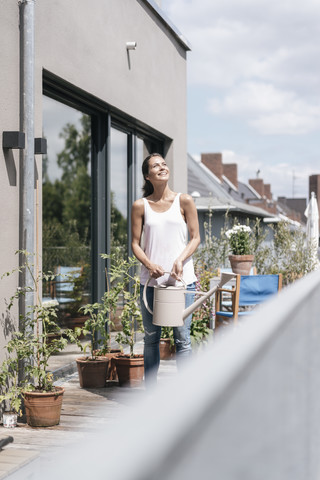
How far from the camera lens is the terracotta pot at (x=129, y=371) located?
5410mm

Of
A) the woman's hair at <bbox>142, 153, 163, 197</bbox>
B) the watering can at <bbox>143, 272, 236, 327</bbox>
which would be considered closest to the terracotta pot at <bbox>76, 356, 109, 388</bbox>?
the watering can at <bbox>143, 272, 236, 327</bbox>

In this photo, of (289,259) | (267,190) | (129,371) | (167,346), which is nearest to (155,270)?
(129,371)

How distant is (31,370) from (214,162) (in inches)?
1337

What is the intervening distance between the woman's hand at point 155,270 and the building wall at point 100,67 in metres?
1.02

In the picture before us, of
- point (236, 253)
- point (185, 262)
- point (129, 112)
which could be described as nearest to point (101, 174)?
point (129, 112)

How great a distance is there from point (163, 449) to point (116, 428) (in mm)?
52

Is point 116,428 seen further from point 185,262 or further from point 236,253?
point 236,253

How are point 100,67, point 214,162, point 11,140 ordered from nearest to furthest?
point 11,140, point 100,67, point 214,162

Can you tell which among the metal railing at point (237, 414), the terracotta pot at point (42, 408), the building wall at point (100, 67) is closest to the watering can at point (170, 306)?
the terracotta pot at point (42, 408)

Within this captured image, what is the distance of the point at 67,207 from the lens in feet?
27.6

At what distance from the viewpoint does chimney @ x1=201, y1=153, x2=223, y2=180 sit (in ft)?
123

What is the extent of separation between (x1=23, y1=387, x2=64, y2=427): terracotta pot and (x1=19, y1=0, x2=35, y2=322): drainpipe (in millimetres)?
650

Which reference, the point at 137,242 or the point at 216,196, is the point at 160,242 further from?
the point at 216,196

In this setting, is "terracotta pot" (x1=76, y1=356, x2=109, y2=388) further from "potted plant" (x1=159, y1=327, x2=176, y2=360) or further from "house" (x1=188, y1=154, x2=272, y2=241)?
"house" (x1=188, y1=154, x2=272, y2=241)
